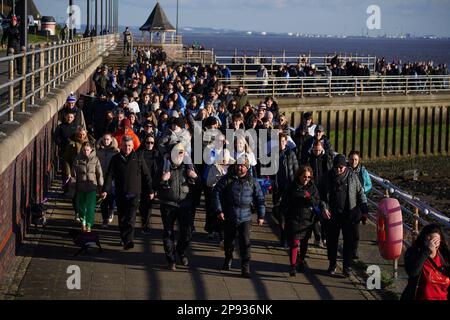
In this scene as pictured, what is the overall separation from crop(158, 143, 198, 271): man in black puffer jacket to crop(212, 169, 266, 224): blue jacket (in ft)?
1.73

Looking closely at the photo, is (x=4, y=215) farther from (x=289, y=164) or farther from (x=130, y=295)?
(x=289, y=164)

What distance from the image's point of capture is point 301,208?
39.8 feet

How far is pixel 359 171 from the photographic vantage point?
13406 mm

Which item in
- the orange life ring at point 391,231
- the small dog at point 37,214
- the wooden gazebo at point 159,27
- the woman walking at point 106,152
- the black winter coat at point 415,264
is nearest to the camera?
the black winter coat at point 415,264

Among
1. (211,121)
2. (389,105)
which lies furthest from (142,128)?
(389,105)

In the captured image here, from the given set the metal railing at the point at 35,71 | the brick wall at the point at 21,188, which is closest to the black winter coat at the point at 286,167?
the brick wall at the point at 21,188

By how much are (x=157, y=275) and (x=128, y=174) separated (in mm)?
1867

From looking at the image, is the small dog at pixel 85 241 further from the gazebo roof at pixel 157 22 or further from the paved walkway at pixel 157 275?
the gazebo roof at pixel 157 22

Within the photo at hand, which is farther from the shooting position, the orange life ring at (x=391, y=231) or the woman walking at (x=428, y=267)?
the orange life ring at (x=391, y=231)

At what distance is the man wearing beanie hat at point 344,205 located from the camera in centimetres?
1234

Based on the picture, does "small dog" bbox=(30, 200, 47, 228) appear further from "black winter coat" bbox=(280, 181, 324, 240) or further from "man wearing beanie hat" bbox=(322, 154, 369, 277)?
"man wearing beanie hat" bbox=(322, 154, 369, 277)

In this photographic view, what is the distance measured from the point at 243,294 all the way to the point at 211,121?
458cm

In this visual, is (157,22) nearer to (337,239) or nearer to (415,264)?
(337,239)

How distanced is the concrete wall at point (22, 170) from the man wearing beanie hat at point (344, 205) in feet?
12.7
